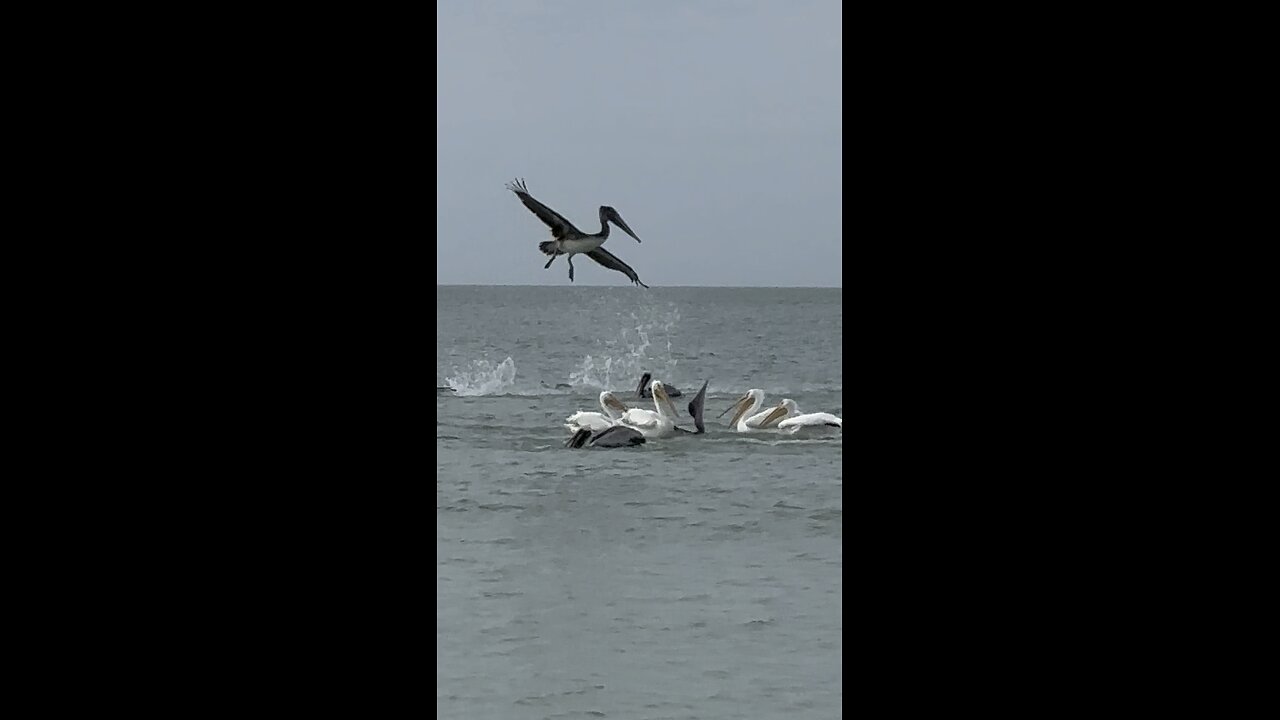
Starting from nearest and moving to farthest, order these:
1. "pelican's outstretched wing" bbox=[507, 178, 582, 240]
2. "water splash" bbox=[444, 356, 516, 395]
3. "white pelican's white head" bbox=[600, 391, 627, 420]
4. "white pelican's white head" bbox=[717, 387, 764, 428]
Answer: "pelican's outstretched wing" bbox=[507, 178, 582, 240]
"white pelican's white head" bbox=[717, 387, 764, 428]
"white pelican's white head" bbox=[600, 391, 627, 420]
"water splash" bbox=[444, 356, 516, 395]

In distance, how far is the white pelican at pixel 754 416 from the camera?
21.2 feet

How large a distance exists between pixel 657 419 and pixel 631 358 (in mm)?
10736

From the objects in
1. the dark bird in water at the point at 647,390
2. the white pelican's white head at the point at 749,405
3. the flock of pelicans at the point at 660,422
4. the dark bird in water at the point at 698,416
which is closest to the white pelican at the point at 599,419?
the flock of pelicans at the point at 660,422

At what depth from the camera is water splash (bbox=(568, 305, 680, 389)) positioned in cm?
1314

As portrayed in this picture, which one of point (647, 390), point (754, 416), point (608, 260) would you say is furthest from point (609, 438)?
point (647, 390)

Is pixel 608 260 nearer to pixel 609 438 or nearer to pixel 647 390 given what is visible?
pixel 609 438

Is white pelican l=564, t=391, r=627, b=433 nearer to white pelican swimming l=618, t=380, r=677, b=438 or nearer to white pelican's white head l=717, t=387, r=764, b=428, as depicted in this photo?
white pelican swimming l=618, t=380, r=677, b=438

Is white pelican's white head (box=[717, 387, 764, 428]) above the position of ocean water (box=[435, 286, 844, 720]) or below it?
above

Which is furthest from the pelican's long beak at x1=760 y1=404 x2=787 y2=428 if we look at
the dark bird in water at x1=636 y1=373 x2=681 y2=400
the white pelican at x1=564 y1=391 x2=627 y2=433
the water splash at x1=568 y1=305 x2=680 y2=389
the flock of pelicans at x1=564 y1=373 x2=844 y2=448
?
the water splash at x1=568 y1=305 x2=680 y2=389

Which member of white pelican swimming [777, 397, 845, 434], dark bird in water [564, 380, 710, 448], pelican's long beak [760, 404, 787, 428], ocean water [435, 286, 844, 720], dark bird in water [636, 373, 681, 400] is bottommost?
ocean water [435, 286, 844, 720]
